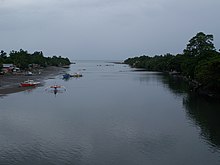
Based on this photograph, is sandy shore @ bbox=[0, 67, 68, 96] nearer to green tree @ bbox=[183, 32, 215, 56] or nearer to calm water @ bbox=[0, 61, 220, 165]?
calm water @ bbox=[0, 61, 220, 165]

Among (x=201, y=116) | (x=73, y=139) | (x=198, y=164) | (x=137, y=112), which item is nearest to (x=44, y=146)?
(x=73, y=139)

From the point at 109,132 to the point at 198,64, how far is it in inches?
1004

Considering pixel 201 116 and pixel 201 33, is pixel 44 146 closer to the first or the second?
pixel 201 116

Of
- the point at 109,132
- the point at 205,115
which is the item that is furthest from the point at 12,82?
the point at 109,132

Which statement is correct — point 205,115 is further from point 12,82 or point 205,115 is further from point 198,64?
point 12,82

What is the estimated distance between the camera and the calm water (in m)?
15.2

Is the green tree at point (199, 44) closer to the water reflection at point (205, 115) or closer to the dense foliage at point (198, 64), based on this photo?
the dense foliage at point (198, 64)

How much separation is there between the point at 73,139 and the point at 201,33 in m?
54.5

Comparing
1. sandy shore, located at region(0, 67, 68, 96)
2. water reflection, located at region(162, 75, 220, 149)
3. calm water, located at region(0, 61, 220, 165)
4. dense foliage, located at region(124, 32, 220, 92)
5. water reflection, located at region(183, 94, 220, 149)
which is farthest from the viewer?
sandy shore, located at region(0, 67, 68, 96)

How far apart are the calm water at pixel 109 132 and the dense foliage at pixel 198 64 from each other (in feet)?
9.22

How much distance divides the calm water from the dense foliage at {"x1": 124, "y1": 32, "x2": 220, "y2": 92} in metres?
2.81

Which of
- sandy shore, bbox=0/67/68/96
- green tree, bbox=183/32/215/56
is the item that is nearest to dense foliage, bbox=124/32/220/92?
green tree, bbox=183/32/215/56

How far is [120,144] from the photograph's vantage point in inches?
671

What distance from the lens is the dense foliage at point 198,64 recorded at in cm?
3222
